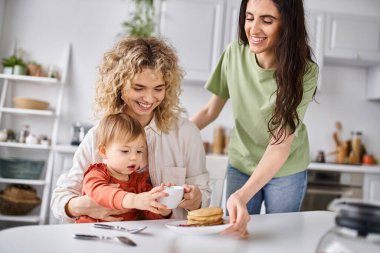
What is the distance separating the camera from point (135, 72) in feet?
5.24

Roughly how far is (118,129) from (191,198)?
0.33 meters

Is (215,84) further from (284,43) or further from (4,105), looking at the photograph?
(4,105)

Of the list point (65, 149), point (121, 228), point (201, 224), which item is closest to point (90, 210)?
point (121, 228)

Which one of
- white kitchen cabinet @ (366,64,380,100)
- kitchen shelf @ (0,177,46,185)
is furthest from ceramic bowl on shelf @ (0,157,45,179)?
white kitchen cabinet @ (366,64,380,100)

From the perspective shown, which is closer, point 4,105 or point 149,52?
point 149,52

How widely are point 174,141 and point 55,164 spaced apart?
6.86 feet

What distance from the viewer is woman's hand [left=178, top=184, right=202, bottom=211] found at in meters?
1.39

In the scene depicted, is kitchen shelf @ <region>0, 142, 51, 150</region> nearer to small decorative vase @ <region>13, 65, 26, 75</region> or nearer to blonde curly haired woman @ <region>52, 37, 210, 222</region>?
small decorative vase @ <region>13, 65, 26, 75</region>

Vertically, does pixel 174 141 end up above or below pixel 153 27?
below

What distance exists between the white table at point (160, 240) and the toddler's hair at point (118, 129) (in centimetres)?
33

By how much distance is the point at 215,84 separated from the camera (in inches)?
82.0

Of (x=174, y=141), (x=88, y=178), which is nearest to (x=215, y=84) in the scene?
(x=174, y=141)

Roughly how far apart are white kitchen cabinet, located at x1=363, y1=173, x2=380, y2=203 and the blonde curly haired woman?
8.26ft

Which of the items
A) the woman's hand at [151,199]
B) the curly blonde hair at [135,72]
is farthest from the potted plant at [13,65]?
the woman's hand at [151,199]
